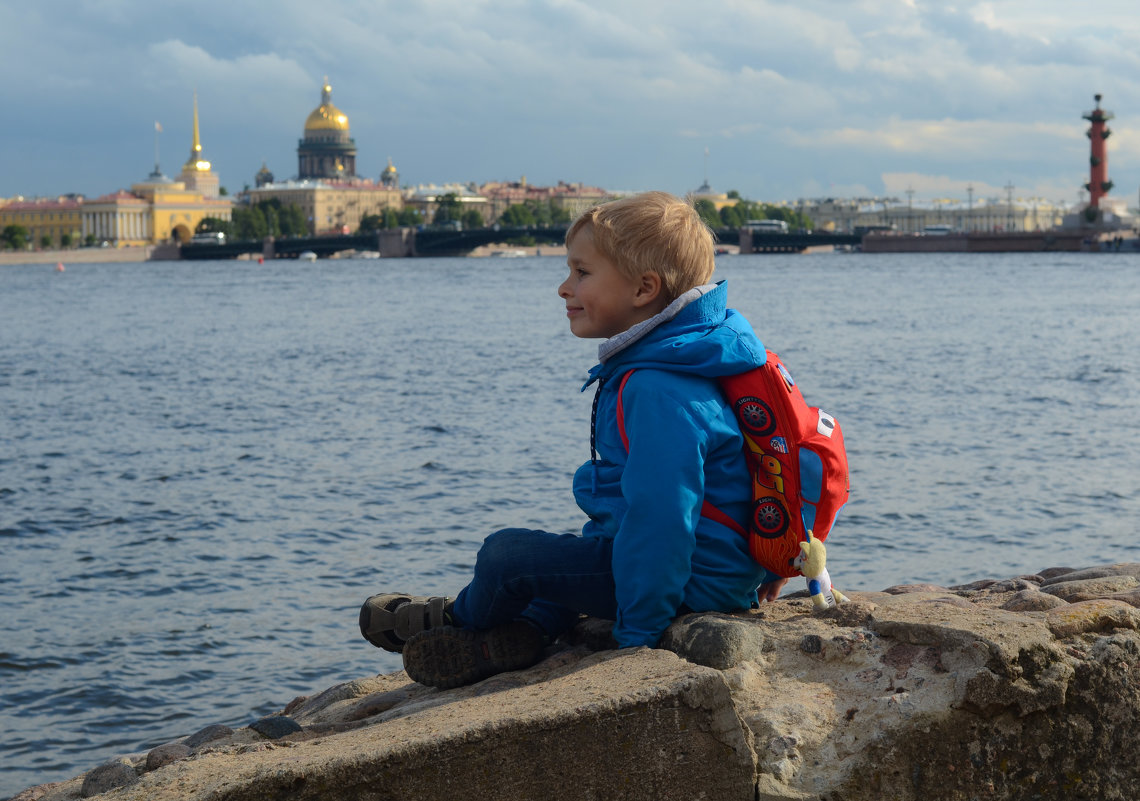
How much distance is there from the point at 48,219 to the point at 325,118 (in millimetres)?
27771

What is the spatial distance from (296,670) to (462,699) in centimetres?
268

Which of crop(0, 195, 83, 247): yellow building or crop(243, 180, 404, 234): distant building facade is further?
crop(243, 180, 404, 234): distant building facade

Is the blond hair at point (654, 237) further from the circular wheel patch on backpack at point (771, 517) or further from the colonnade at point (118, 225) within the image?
the colonnade at point (118, 225)

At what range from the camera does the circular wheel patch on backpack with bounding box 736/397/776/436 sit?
A: 7.13 ft

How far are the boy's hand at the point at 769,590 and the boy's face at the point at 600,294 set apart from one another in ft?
1.75

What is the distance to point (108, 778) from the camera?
275cm

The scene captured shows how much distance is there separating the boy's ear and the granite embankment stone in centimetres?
53

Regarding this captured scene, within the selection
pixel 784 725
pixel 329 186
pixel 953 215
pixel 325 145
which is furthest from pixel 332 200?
pixel 784 725

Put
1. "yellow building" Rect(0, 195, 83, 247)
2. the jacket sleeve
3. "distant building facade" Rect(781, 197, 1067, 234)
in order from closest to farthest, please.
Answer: the jacket sleeve
"yellow building" Rect(0, 195, 83, 247)
"distant building facade" Rect(781, 197, 1067, 234)

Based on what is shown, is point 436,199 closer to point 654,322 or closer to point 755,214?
point 755,214

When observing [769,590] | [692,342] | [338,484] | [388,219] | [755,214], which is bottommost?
[338,484]

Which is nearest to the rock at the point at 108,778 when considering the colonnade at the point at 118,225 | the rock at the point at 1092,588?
the rock at the point at 1092,588

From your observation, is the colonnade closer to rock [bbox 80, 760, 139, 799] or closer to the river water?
the river water

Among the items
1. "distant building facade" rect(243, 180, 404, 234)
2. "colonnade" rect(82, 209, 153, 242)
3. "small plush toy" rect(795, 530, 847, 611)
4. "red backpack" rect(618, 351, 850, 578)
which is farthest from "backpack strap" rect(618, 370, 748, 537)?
"distant building facade" rect(243, 180, 404, 234)
